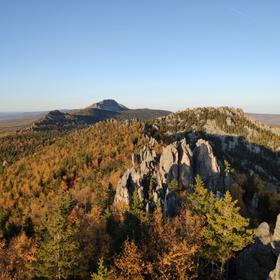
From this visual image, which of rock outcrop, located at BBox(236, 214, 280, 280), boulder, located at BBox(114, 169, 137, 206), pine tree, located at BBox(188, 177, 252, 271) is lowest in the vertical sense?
boulder, located at BBox(114, 169, 137, 206)

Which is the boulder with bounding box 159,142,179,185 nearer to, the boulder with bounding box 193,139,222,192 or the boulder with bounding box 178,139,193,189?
the boulder with bounding box 178,139,193,189

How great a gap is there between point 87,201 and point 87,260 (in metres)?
77.7

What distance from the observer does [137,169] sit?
359ft

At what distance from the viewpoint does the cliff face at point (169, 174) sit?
9800 centimetres

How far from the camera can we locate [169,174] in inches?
4023

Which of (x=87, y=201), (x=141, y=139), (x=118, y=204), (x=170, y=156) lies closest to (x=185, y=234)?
(x=118, y=204)

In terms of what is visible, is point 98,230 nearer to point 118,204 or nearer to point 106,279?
point 118,204

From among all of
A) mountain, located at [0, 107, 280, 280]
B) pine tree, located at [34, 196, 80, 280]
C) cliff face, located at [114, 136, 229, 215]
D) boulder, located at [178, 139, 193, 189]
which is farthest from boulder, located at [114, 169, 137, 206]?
pine tree, located at [34, 196, 80, 280]

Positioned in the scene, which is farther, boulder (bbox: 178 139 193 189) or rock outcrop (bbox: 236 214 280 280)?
boulder (bbox: 178 139 193 189)

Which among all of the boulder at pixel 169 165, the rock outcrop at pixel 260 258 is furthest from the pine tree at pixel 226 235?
the boulder at pixel 169 165

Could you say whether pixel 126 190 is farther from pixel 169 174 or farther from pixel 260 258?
pixel 260 258

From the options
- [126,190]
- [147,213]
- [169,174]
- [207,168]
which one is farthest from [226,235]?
[207,168]

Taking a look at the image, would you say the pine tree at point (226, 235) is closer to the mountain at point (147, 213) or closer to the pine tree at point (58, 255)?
the mountain at point (147, 213)

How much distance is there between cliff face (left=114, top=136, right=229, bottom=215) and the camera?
9800 centimetres
